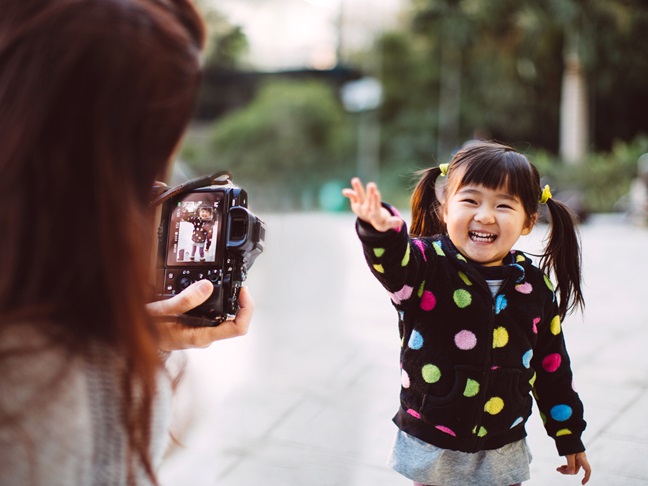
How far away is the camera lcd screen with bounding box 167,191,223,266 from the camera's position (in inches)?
61.8

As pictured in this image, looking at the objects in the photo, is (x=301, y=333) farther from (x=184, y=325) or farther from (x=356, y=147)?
(x=356, y=147)

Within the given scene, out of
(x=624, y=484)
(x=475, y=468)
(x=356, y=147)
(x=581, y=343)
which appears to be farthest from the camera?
(x=356, y=147)

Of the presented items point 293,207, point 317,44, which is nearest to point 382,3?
point 317,44

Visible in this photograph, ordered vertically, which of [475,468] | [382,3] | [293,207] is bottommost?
[475,468]

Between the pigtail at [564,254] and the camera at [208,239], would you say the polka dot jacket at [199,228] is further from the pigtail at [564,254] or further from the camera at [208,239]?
the pigtail at [564,254]

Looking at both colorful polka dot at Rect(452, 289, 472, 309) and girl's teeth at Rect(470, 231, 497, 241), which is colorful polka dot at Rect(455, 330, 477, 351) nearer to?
colorful polka dot at Rect(452, 289, 472, 309)

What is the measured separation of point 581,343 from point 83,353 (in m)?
3.79

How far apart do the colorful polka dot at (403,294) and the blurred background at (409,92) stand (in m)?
15.0

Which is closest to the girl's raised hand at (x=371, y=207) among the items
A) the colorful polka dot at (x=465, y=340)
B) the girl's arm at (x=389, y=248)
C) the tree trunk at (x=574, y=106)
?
the girl's arm at (x=389, y=248)

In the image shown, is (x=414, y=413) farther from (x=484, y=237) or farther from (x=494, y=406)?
(x=484, y=237)

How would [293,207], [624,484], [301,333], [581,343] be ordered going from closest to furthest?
[624,484]
[581,343]
[301,333]
[293,207]

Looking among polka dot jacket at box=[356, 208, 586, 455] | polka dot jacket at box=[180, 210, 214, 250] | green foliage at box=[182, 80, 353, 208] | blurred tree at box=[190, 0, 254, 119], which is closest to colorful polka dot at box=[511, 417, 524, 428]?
polka dot jacket at box=[356, 208, 586, 455]

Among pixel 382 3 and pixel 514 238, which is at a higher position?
pixel 382 3

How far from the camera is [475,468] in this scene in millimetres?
1736
